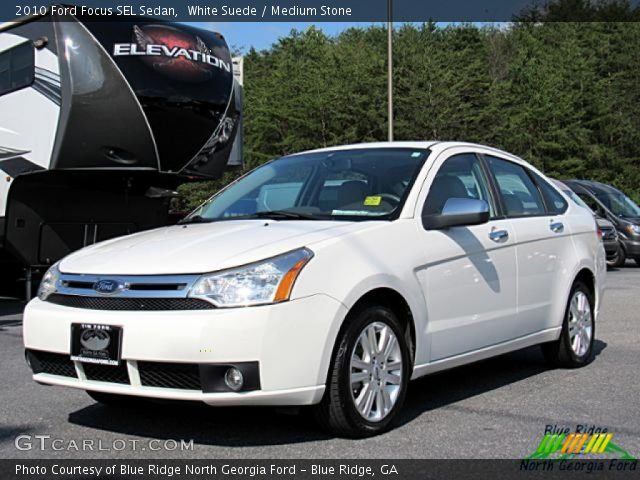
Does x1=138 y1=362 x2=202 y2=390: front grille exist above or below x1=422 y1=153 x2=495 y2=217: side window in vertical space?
below

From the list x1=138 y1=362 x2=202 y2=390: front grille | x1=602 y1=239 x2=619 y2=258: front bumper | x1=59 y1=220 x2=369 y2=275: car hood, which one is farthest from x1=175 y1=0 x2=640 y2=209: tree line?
x1=138 y1=362 x2=202 y2=390: front grille

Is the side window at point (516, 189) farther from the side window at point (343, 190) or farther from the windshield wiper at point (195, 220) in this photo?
the windshield wiper at point (195, 220)

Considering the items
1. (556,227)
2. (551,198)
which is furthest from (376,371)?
(551,198)

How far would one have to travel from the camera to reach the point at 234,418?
16.0 ft

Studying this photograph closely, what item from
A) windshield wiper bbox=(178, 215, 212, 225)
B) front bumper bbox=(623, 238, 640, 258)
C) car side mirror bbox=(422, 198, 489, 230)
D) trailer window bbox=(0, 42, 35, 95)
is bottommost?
A: front bumper bbox=(623, 238, 640, 258)

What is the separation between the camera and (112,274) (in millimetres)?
4289

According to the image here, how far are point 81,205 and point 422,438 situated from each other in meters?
7.48

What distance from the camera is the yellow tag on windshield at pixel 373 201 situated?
5.07 metres

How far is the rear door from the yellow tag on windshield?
3.88 feet

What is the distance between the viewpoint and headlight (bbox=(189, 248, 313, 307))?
158 inches

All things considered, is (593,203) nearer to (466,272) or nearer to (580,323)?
(580,323)

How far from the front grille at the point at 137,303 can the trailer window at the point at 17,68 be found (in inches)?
250

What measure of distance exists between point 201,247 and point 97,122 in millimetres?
5752

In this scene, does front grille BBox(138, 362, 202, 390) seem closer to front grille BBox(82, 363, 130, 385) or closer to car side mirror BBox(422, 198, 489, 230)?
front grille BBox(82, 363, 130, 385)
